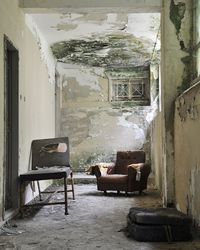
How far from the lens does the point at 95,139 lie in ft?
36.3

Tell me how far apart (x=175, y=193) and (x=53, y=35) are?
14.6ft

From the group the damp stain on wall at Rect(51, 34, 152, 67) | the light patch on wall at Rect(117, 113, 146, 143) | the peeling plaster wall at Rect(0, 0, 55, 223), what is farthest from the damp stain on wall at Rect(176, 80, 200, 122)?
the light patch on wall at Rect(117, 113, 146, 143)

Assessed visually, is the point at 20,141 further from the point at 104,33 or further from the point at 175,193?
the point at 104,33

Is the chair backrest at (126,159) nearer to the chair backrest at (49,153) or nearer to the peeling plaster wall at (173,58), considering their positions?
the chair backrest at (49,153)

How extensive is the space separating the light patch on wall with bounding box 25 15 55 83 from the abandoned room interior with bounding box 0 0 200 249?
0.02 metres

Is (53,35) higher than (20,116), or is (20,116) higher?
(53,35)

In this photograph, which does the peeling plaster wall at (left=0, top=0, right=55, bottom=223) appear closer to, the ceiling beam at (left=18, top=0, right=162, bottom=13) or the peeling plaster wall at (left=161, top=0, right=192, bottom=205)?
the ceiling beam at (left=18, top=0, right=162, bottom=13)

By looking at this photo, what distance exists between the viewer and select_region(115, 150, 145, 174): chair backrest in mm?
8375

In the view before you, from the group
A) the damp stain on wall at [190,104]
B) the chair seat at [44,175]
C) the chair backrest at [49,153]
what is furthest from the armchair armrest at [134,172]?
the damp stain on wall at [190,104]

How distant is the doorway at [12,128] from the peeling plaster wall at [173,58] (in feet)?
6.90

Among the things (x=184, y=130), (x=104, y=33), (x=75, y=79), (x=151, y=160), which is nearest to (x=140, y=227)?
(x=184, y=130)

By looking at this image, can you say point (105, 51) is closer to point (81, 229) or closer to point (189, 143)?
point (189, 143)

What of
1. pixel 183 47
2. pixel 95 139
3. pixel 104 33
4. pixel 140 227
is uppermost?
pixel 104 33

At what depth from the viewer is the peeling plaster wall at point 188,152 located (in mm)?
4180
